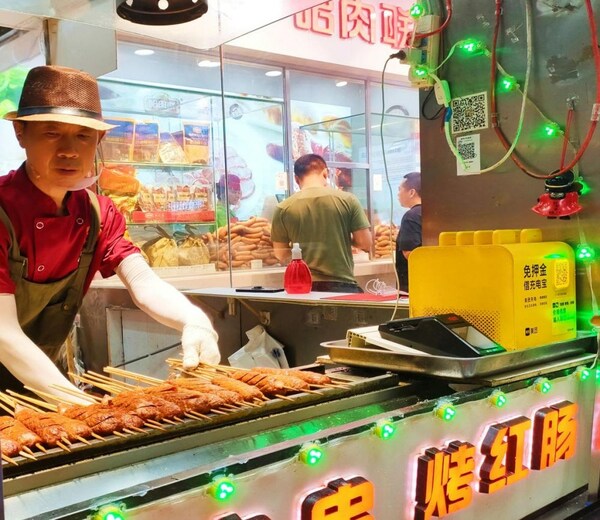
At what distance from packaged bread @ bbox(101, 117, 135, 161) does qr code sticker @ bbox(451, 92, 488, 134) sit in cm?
297

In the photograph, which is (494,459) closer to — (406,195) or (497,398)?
(497,398)

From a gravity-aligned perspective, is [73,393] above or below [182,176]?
below

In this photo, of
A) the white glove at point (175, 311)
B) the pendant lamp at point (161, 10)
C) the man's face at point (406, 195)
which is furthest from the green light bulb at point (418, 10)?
the man's face at point (406, 195)

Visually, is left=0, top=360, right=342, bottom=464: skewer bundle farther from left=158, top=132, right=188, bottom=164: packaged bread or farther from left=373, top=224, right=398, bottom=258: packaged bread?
left=373, top=224, right=398, bottom=258: packaged bread

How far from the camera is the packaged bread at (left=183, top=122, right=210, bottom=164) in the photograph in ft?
16.3

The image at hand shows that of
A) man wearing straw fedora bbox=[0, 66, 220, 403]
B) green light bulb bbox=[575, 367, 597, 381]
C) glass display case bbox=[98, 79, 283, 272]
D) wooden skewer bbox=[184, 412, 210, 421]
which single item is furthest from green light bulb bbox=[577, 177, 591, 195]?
glass display case bbox=[98, 79, 283, 272]

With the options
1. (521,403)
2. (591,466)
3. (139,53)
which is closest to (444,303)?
(521,403)

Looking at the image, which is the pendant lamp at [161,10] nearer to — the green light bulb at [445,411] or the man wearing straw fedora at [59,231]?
the man wearing straw fedora at [59,231]

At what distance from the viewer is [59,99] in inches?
80.8

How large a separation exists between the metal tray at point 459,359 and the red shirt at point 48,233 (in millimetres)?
959

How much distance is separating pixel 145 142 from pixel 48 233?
2753 millimetres

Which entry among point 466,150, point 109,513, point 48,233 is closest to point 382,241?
point 466,150

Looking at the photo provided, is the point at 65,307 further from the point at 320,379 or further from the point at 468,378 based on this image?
the point at 468,378

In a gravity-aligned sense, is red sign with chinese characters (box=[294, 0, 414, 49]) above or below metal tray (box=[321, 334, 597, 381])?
above
